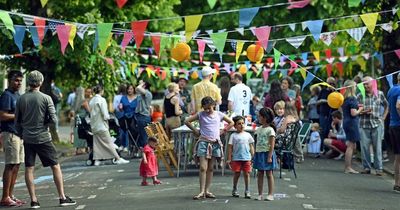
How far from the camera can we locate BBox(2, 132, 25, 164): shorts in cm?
1498

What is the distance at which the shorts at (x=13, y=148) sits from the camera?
14984 mm

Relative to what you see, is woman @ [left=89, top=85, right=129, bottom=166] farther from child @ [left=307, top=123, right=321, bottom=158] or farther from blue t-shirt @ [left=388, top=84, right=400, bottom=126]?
blue t-shirt @ [left=388, top=84, right=400, bottom=126]

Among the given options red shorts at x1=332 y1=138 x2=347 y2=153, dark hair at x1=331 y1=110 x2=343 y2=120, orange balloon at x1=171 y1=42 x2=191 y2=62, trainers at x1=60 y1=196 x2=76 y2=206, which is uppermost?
orange balloon at x1=171 y1=42 x2=191 y2=62

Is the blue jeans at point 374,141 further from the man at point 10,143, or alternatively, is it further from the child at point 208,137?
the man at point 10,143

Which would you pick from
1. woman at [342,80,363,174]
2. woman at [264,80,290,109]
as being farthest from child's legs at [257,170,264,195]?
woman at [264,80,290,109]

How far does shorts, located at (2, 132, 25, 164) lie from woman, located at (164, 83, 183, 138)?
7.75 metres

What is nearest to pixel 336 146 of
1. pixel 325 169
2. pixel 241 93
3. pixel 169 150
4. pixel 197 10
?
pixel 325 169

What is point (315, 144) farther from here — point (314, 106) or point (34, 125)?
point (34, 125)

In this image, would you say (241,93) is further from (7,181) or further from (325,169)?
(7,181)

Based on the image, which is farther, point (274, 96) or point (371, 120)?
point (274, 96)

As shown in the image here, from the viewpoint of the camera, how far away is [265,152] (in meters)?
15.4

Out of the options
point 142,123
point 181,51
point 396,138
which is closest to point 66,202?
point 181,51

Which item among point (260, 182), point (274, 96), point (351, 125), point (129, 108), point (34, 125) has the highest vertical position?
point (274, 96)

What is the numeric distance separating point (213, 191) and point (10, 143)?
10.9 feet
